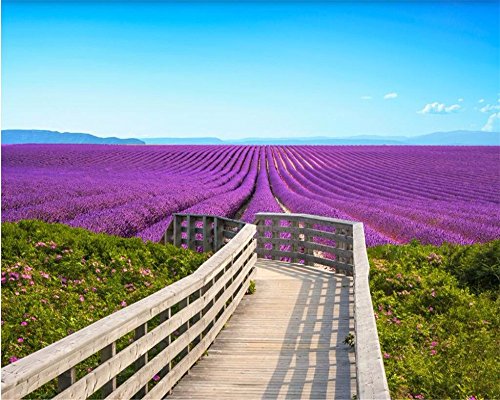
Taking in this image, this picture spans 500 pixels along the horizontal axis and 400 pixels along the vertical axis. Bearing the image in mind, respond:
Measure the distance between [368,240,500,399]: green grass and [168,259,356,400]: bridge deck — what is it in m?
0.50

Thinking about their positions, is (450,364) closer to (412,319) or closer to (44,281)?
(412,319)

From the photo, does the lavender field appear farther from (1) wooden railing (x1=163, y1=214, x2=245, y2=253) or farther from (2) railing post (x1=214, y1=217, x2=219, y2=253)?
(2) railing post (x1=214, y1=217, x2=219, y2=253)

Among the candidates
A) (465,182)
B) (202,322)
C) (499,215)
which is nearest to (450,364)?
(202,322)

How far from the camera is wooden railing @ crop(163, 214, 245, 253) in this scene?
10.7 meters

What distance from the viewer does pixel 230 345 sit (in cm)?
595

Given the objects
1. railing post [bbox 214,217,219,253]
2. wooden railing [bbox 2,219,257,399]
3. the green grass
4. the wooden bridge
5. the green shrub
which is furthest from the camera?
railing post [bbox 214,217,219,253]

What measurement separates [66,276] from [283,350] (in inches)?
A: 142

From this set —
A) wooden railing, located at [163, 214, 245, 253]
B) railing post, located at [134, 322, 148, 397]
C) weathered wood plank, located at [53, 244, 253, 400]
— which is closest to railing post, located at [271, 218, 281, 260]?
wooden railing, located at [163, 214, 245, 253]

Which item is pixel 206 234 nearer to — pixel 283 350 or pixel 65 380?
pixel 283 350

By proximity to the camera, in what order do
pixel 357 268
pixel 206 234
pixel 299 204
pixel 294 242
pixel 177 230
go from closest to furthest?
pixel 357 268, pixel 294 242, pixel 206 234, pixel 177 230, pixel 299 204

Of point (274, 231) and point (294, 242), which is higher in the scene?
point (274, 231)

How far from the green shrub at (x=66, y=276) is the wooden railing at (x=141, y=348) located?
0.97 metres

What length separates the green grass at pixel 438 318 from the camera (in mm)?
5113

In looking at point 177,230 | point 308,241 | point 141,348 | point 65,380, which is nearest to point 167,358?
point 141,348
